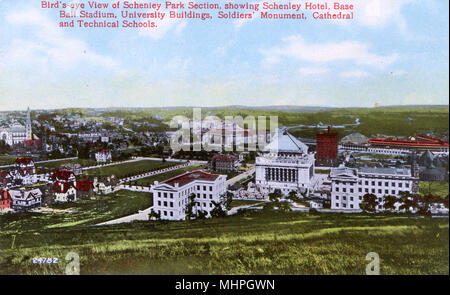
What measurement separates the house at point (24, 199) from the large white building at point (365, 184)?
3.15 m

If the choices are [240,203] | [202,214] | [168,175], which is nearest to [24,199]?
[168,175]

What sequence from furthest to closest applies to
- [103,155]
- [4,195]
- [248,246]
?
[103,155] → [4,195] → [248,246]

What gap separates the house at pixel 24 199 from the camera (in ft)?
10.2

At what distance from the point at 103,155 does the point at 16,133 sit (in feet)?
3.05

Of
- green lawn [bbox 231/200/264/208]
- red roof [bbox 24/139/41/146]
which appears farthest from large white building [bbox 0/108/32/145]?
green lawn [bbox 231/200/264/208]

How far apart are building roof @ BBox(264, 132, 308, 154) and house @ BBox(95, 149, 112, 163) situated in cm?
169

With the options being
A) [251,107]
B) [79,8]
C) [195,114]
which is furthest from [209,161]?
[79,8]

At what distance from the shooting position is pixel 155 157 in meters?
3.23

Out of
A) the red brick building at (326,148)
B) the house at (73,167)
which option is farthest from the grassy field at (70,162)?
the red brick building at (326,148)

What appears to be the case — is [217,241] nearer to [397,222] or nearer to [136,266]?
[136,266]

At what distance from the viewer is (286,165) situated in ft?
10.3

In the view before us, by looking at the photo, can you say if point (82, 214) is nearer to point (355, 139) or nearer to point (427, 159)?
point (355, 139)

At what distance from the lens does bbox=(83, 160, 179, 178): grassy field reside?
3.18 m

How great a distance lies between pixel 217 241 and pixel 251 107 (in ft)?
4.65
